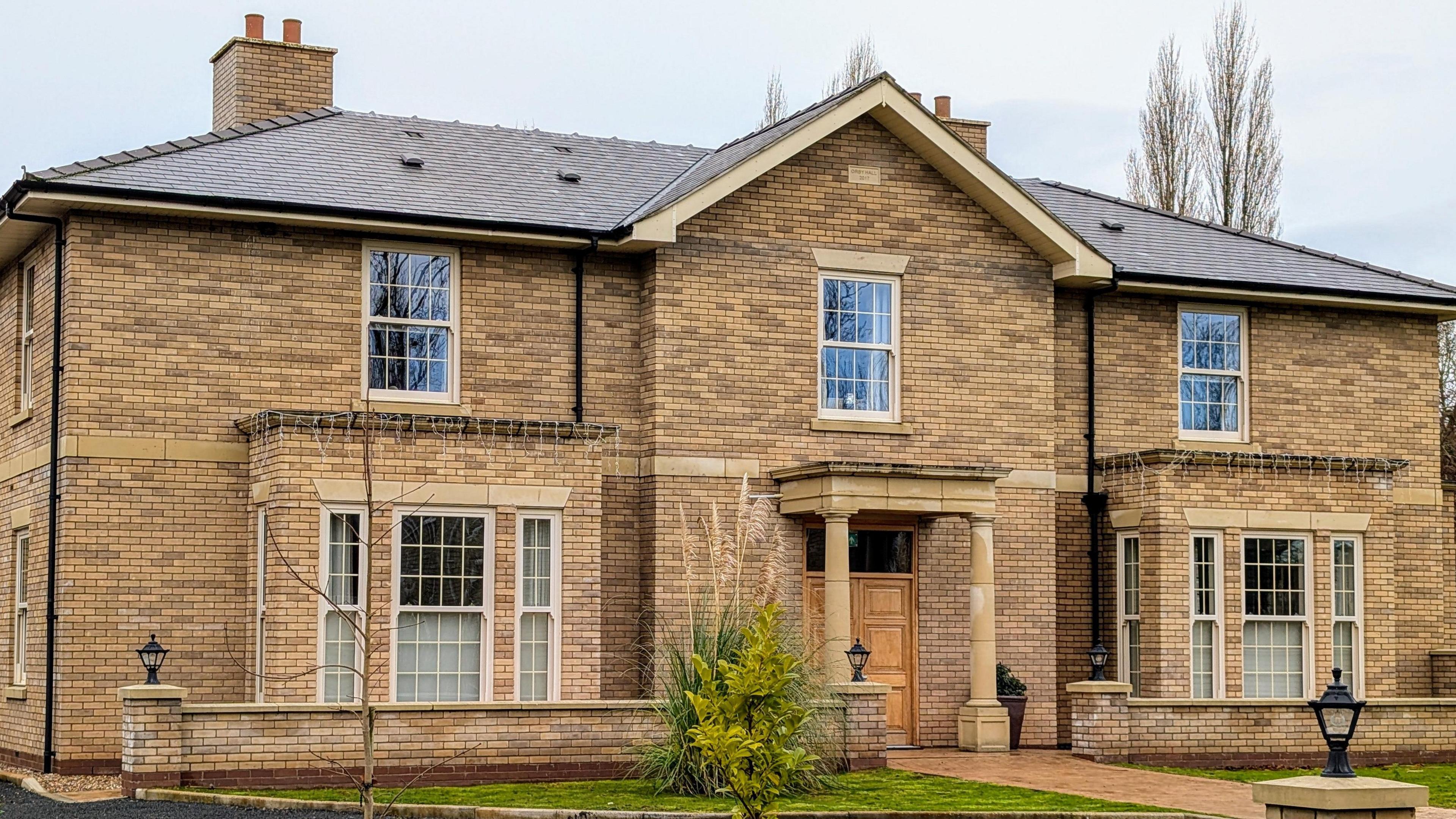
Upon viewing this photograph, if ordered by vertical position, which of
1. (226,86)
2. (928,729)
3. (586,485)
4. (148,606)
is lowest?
(928,729)

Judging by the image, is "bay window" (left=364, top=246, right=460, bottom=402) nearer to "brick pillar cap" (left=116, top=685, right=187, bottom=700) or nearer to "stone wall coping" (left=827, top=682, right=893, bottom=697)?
"brick pillar cap" (left=116, top=685, right=187, bottom=700)

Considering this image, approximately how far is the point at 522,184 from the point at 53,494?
6496mm

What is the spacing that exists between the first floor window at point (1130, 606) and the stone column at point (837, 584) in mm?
4298

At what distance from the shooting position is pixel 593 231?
21.0 meters

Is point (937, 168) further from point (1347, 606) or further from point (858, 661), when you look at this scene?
point (1347, 606)

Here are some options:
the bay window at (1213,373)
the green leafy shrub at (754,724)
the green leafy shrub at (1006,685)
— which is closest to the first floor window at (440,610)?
the green leafy shrub at (1006,685)

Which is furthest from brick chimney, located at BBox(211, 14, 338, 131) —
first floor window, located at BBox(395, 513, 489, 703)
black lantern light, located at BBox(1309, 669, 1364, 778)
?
black lantern light, located at BBox(1309, 669, 1364, 778)

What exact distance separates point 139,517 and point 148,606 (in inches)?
36.7

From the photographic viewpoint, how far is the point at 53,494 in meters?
19.4

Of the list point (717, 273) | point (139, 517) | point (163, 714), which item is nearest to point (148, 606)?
point (139, 517)

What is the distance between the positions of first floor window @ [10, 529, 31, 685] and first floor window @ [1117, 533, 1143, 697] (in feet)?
42.5

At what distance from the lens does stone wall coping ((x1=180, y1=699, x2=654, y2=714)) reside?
16156 mm

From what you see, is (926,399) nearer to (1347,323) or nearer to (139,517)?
(1347,323)

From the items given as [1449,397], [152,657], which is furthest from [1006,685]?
[1449,397]
